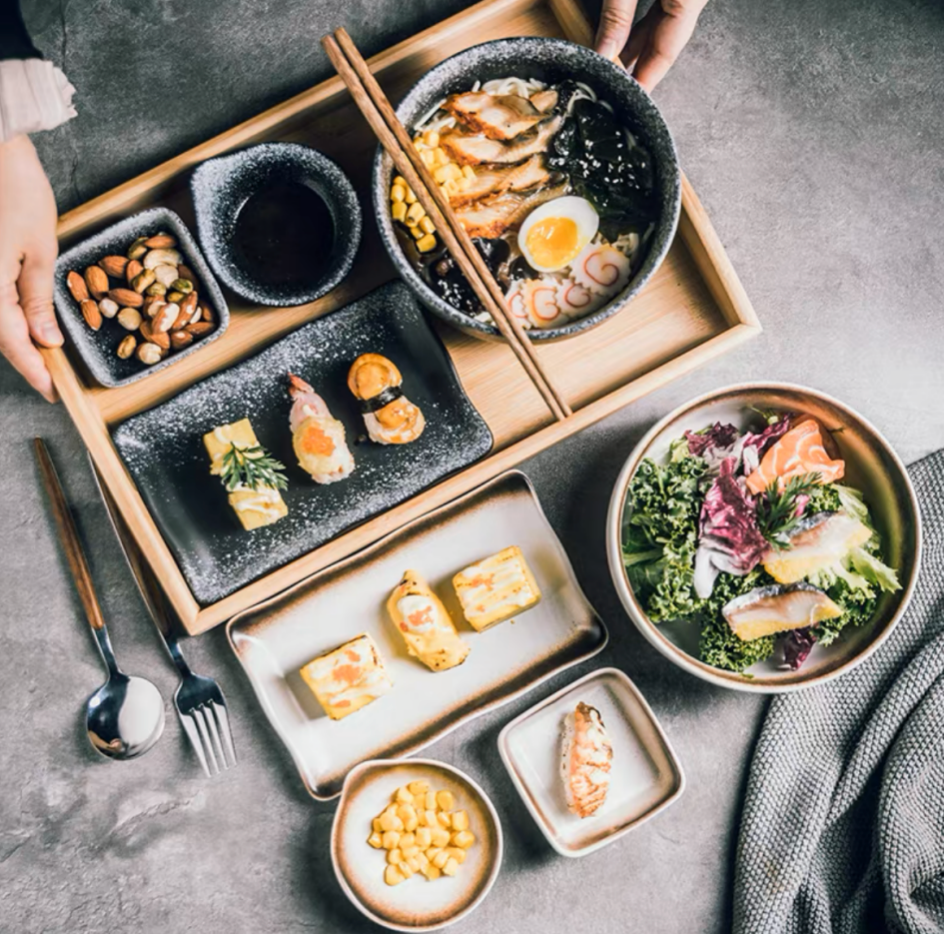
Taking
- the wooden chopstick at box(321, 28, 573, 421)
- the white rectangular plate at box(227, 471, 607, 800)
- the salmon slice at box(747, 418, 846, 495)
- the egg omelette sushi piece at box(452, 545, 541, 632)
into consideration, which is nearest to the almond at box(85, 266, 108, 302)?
the wooden chopstick at box(321, 28, 573, 421)

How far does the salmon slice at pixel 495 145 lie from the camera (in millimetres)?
1732

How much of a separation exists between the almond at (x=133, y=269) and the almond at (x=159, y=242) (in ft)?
0.13

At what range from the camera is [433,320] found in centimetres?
187

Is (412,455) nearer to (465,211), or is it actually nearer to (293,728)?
(465,211)

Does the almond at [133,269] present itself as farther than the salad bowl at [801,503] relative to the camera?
No

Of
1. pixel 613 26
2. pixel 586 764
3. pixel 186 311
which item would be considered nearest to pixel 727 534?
pixel 586 764

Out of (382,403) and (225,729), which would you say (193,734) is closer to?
(225,729)

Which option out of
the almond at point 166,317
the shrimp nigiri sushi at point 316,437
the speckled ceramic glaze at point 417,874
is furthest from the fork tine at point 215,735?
the almond at point 166,317

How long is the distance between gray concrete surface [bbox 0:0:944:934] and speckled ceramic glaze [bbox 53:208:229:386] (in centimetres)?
27

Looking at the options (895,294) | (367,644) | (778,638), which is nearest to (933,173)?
(895,294)

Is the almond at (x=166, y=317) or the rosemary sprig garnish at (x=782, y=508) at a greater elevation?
the almond at (x=166, y=317)

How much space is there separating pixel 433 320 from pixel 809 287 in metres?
0.94

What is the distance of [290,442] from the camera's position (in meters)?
1.86

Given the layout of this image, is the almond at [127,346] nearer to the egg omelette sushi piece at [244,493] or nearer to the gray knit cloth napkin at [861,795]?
the egg omelette sushi piece at [244,493]
